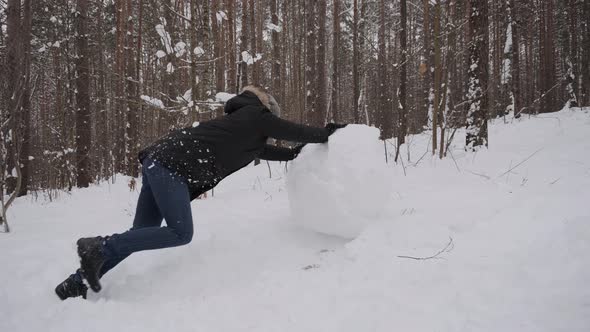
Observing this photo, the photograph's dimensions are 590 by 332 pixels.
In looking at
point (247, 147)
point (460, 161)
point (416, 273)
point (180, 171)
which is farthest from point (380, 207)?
Answer: point (460, 161)

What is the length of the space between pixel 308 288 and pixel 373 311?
454mm

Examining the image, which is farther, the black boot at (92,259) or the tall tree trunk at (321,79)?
the tall tree trunk at (321,79)

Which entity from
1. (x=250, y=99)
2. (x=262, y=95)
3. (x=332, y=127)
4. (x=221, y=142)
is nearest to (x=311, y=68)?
(x=332, y=127)

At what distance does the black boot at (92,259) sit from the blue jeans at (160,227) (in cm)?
5

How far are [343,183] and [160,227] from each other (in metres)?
1.37

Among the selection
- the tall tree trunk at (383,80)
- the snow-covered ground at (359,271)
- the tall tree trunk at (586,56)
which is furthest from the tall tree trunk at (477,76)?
the tall tree trunk at (586,56)

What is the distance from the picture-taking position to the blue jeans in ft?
6.86

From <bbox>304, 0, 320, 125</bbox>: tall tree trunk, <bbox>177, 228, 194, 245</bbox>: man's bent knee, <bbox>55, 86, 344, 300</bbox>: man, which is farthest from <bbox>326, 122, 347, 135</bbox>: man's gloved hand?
<bbox>304, 0, 320, 125</bbox>: tall tree trunk

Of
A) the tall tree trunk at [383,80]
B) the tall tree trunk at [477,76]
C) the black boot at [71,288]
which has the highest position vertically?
the tall tree trunk at [383,80]

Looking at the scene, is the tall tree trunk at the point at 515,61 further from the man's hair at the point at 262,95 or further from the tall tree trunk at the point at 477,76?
the man's hair at the point at 262,95

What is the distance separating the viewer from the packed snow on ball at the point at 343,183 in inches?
103

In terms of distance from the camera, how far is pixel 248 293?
2.11m

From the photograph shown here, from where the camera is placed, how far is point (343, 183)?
2.62 m

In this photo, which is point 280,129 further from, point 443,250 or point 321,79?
point 321,79
